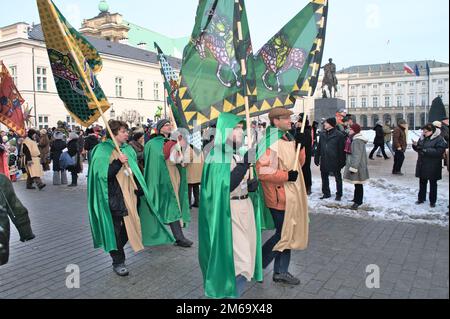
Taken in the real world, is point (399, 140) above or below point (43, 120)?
below

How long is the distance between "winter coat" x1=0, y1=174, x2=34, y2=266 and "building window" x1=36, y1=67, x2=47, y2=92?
138 feet

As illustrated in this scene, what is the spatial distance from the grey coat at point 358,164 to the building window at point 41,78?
40.6 m

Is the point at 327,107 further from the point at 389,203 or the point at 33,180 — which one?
the point at 33,180

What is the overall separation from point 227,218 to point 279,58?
11.3 feet

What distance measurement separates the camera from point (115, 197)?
5.05 metres

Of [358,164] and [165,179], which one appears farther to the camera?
[358,164]

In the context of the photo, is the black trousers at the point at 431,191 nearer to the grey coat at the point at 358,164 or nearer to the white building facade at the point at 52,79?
the grey coat at the point at 358,164

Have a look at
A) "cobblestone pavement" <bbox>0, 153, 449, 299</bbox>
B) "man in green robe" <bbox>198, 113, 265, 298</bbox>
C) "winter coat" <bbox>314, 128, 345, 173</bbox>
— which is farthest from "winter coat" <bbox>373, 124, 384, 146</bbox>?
"man in green robe" <bbox>198, 113, 265, 298</bbox>

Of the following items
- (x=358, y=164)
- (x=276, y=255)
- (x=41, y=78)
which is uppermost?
(x=41, y=78)

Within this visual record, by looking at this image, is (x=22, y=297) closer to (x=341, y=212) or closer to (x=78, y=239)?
(x=78, y=239)

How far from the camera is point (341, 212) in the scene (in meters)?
8.31

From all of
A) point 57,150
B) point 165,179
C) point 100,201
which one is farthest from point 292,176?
point 57,150

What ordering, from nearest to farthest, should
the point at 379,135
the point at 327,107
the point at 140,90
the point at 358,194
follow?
1. the point at 358,194
2. the point at 379,135
3. the point at 327,107
4. the point at 140,90

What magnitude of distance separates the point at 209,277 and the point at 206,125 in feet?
6.34
